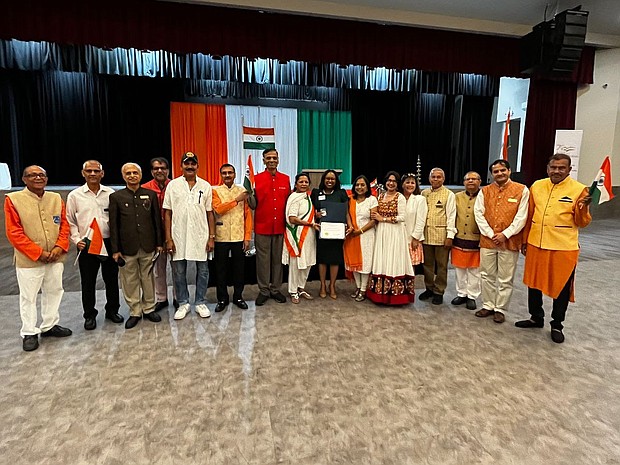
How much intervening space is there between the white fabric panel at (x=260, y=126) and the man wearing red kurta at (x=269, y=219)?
25.4 feet

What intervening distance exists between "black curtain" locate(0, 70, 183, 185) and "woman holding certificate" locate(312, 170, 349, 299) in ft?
27.7

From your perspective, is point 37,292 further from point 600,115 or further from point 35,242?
point 600,115

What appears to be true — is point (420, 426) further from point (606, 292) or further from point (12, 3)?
point (12, 3)

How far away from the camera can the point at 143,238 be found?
334 cm

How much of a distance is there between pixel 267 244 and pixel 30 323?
1.98 m

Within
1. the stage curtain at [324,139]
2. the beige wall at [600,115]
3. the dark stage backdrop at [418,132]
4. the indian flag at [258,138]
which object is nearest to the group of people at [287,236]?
the beige wall at [600,115]

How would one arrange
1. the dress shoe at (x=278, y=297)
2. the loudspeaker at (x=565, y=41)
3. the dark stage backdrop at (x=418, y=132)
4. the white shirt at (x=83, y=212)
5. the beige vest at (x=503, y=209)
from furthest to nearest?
1. the dark stage backdrop at (x=418, y=132)
2. the loudspeaker at (x=565, y=41)
3. the dress shoe at (x=278, y=297)
4. the beige vest at (x=503, y=209)
5. the white shirt at (x=83, y=212)

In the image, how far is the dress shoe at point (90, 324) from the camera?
335cm

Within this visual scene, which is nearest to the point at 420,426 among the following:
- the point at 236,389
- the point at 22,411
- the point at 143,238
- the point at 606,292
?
the point at 236,389

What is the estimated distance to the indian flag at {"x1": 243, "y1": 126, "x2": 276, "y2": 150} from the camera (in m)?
11.7

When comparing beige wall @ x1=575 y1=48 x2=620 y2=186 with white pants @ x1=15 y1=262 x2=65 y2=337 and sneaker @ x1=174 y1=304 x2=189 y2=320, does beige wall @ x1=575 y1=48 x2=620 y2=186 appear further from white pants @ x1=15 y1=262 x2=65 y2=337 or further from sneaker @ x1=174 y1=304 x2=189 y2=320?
white pants @ x1=15 y1=262 x2=65 y2=337

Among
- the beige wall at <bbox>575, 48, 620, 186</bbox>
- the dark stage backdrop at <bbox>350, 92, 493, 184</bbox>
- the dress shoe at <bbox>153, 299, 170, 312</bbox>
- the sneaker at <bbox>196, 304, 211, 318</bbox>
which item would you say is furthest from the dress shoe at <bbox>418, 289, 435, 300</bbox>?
the dark stage backdrop at <bbox>350, 92, 493, 184</bbox>

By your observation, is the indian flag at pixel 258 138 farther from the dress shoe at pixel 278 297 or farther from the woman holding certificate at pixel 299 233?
the dress shoe at pixel 278 297

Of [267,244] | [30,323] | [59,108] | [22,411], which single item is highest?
[59,108]
